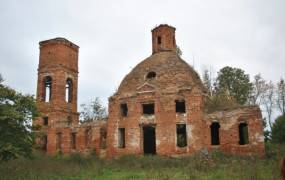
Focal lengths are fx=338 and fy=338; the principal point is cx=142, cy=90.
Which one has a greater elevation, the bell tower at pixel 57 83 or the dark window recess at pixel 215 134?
the bell tower at pixel 57 83

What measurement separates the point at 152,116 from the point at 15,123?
427 inches

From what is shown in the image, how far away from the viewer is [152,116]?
75.3 feet

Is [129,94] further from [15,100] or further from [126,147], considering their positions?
[15,100]

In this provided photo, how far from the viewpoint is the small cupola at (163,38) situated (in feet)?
90.8

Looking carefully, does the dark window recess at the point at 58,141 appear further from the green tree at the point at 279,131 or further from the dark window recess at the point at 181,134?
the green tree at the point at 279,131

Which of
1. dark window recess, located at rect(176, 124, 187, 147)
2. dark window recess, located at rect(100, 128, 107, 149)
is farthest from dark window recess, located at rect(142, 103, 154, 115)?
dark window recess, located at rect(100, 128, 107, 149)

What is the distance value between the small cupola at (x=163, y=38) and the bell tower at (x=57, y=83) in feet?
25.1

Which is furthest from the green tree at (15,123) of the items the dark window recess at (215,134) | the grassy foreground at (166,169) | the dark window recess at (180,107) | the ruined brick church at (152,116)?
the dark window recess at (215,134)

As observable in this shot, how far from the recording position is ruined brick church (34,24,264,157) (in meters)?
21.2

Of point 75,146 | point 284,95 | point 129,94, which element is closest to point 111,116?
point 129,94

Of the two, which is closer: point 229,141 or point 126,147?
point 229,141

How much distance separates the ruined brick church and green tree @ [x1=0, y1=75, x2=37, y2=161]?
7.13 m

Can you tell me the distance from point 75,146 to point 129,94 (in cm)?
610

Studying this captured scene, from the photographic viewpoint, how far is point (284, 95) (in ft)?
114
